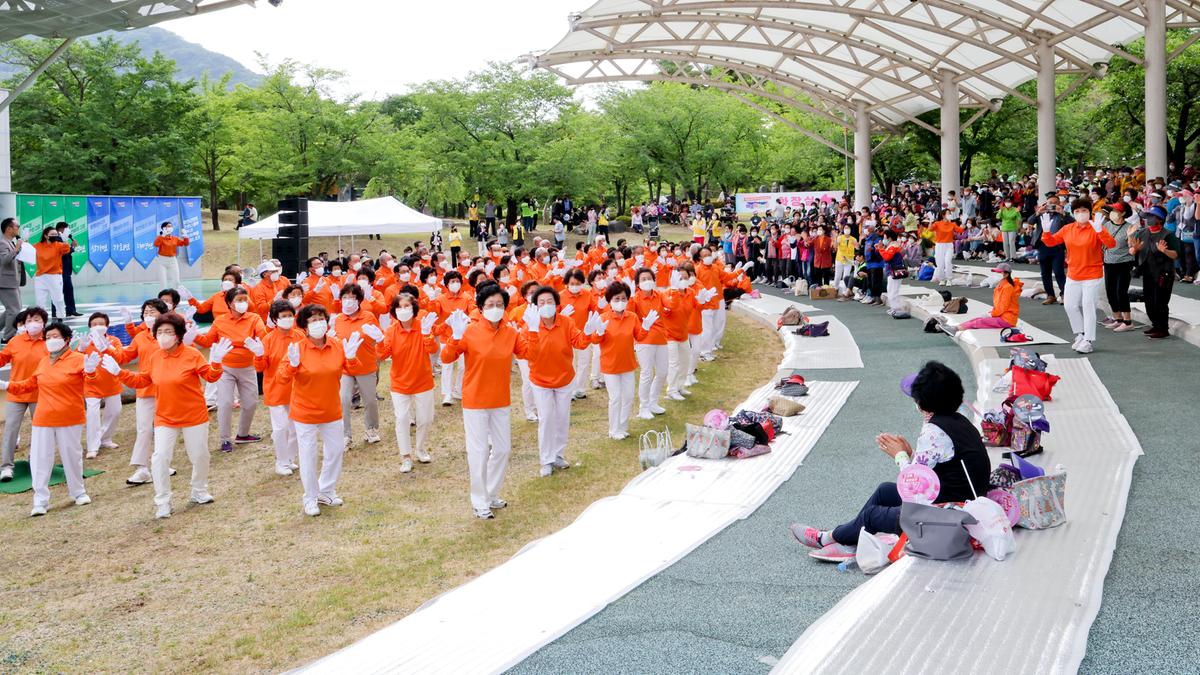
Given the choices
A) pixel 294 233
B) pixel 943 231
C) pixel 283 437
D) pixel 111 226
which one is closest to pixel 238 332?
pixel 283 437

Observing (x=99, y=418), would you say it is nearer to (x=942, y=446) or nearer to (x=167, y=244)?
(x=167, y=244)

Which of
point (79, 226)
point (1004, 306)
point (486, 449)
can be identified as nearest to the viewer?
point (486, 449)

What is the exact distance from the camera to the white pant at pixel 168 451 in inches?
367

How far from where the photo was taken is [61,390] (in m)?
9.62

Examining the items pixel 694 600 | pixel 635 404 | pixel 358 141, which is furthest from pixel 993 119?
pixel 694 600

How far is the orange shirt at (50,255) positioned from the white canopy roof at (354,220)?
34.7 feet

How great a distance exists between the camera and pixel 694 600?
5.93 metres

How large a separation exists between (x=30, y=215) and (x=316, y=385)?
65.5 ft

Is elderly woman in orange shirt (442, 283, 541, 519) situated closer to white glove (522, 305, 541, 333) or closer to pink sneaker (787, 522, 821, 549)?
white glove (522, 305, 541, 333)

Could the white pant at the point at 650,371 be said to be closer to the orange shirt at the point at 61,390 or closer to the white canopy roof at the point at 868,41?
the orange shirt at the point at 61,390

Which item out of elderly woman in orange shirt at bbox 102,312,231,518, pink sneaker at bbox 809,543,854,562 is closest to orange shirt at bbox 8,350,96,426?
elderly woman in orange shirt at bbox 102,312,231,518

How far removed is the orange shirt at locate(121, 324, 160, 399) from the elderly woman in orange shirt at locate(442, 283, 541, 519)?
3370mm

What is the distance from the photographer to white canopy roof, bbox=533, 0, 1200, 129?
74.4ft

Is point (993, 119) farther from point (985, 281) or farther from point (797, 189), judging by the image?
point (985, 281)
